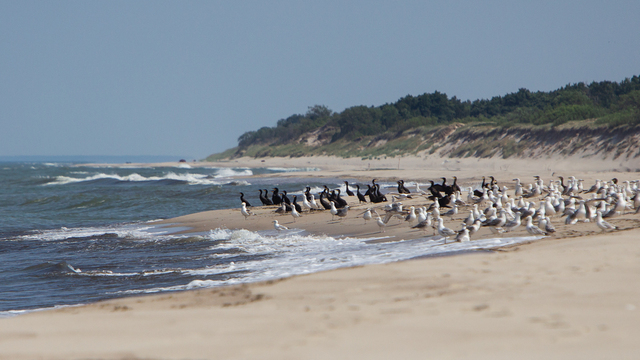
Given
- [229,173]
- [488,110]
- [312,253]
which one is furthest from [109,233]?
[488,110]

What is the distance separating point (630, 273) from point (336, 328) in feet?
11.5

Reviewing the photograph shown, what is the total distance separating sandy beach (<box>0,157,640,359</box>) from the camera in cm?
421

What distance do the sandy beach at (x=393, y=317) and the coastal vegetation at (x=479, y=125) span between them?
3113 centimetres

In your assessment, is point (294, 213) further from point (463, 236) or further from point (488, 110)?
point (488, 110)

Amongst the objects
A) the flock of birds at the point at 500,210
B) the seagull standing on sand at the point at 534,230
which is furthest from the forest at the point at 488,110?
the seagull standing on sand at the point at 534,230

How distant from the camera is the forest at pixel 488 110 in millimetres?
46938

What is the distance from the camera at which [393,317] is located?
4.99m

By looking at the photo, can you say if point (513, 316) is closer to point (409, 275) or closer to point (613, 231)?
point (409, 275)

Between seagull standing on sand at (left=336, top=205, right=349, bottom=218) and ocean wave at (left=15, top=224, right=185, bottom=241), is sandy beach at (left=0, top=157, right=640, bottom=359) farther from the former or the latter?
ocean wave at (left=15, top=224, right=185, bottom=241)

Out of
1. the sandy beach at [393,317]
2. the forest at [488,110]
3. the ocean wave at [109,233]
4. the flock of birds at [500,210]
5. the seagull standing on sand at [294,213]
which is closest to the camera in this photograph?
the sandy beach at [393,317]

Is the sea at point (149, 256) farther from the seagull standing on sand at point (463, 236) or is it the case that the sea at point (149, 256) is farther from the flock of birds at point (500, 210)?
the flock of birds at point (500, 210)

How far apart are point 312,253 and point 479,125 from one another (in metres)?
49.1

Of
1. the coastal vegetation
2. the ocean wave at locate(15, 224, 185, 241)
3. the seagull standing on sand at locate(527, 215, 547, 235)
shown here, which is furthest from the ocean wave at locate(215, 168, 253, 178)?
the seagull standing on sand at locate(527, 215, 547, 235)

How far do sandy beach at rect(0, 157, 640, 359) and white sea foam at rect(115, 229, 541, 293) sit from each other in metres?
1.49
